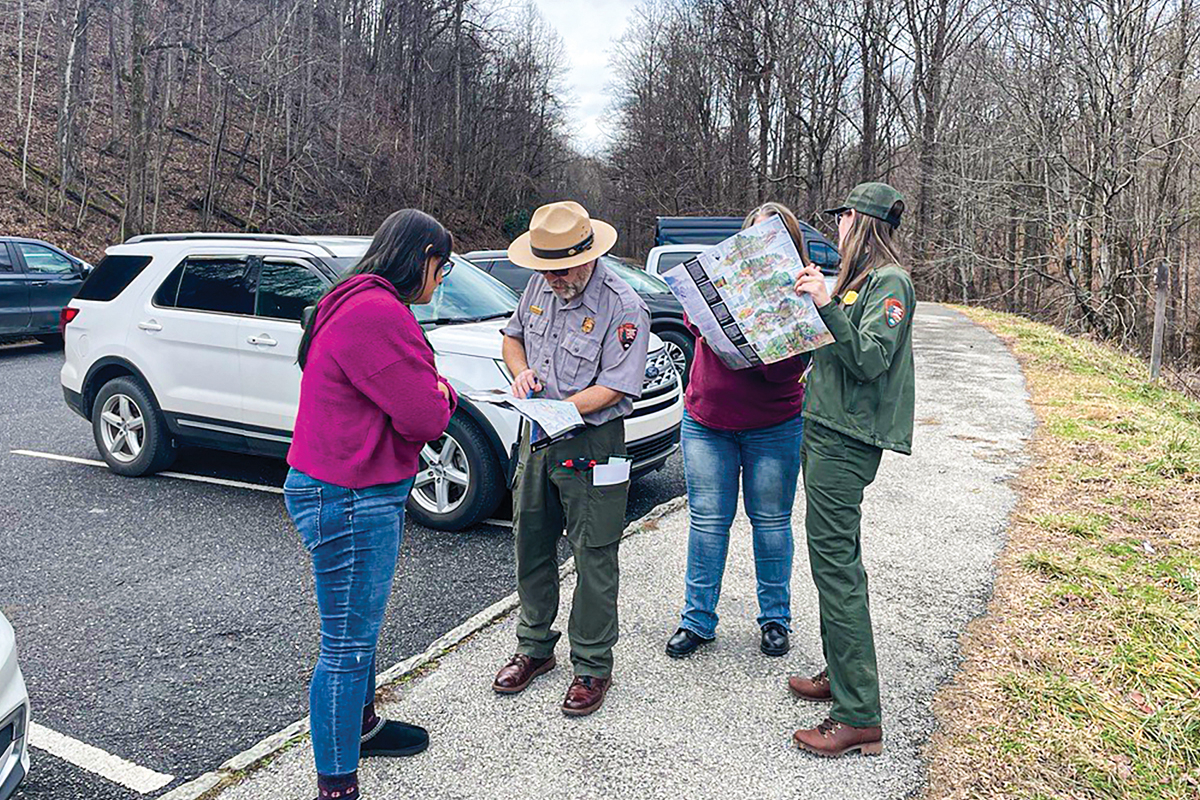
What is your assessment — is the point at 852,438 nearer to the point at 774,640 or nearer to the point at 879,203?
the point at 879,203

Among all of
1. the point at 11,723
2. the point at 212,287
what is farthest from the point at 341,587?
→ the point at 212,287

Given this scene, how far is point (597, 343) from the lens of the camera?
324 cm

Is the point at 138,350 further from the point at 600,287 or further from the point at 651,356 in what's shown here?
the point at 600,287

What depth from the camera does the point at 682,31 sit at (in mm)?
42531

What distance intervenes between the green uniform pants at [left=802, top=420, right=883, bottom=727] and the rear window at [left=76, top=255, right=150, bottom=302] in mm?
5601

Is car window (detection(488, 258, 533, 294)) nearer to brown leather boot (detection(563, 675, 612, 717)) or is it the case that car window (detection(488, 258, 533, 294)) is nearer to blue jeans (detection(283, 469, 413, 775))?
brown leather boot (detection(563, 675, 612, 717))

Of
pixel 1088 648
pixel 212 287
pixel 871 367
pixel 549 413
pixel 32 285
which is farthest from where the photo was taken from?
pixel 32 285

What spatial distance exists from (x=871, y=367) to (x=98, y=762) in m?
2.93

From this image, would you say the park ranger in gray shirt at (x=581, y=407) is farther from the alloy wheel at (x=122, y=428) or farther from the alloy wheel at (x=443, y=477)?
the alloy wheel at (x=122, y=428)

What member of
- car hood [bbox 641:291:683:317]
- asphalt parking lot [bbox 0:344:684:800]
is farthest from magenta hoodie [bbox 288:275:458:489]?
car hood [bbox 641:291:683:317]

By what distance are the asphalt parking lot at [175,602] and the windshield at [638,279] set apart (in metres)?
4.11

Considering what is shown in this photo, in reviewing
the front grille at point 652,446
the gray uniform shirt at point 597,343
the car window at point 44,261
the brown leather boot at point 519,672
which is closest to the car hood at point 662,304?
the front grille at point 652,446

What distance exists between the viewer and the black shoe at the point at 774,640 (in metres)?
3.65

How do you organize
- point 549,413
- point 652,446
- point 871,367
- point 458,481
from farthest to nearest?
point 652,446 → point 458,481 → point 549,413 → point 871,367
